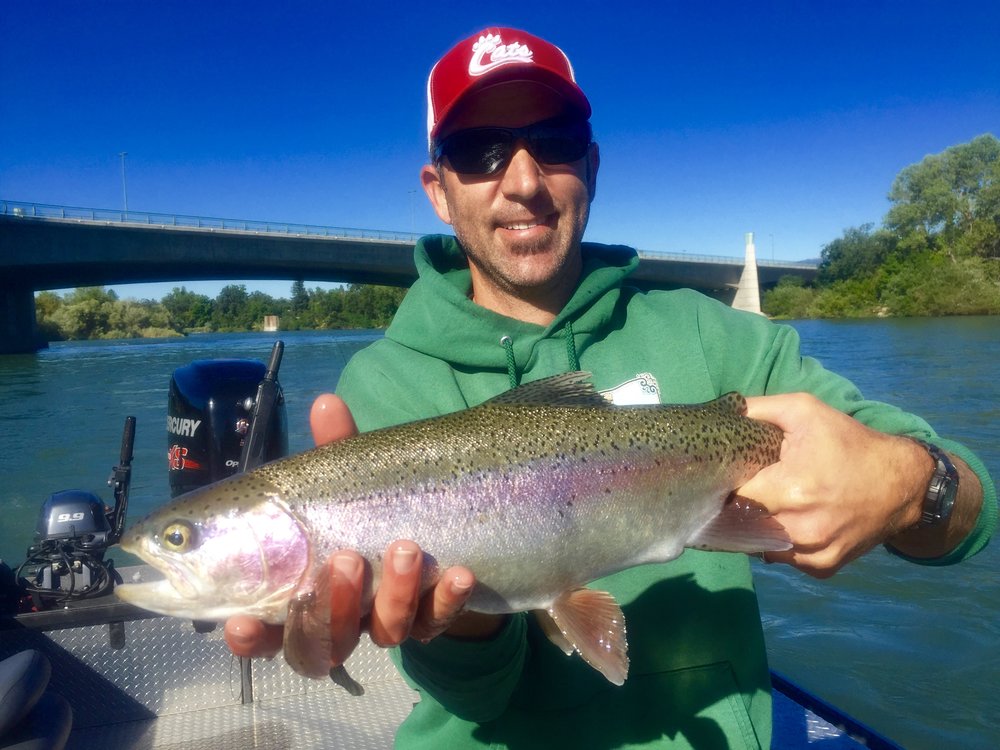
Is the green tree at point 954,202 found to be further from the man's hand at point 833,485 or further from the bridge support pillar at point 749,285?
the man's hand at point 833,485

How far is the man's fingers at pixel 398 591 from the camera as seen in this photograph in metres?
1.92

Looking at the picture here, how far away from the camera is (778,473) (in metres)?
2.09

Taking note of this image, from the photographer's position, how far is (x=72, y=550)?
3.81 metres

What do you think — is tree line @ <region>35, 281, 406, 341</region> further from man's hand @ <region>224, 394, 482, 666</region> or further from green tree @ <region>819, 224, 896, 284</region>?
man's hand @ <region>224, 394, 482, 666</region>

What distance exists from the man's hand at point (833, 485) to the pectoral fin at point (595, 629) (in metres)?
0.50

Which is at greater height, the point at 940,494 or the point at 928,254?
the point at 928,254

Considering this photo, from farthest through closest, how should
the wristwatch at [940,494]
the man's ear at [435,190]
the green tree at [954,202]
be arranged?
the green tree at [954,202] → the man's ear at [435,190] → the wristwatch at [940,494]

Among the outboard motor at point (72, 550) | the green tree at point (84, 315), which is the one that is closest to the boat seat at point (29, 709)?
the outboard motor at point (72, 550)

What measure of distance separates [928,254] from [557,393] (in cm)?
6713

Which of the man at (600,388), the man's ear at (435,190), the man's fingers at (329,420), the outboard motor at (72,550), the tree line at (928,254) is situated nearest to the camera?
the man at (600,388)

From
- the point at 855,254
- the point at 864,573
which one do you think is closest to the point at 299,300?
the point at 855,254

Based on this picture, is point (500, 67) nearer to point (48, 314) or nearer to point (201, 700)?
point (201, 700)

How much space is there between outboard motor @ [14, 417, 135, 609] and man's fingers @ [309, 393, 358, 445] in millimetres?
2093

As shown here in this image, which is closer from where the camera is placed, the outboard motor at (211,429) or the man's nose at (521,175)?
the man's nose at (521,175)
